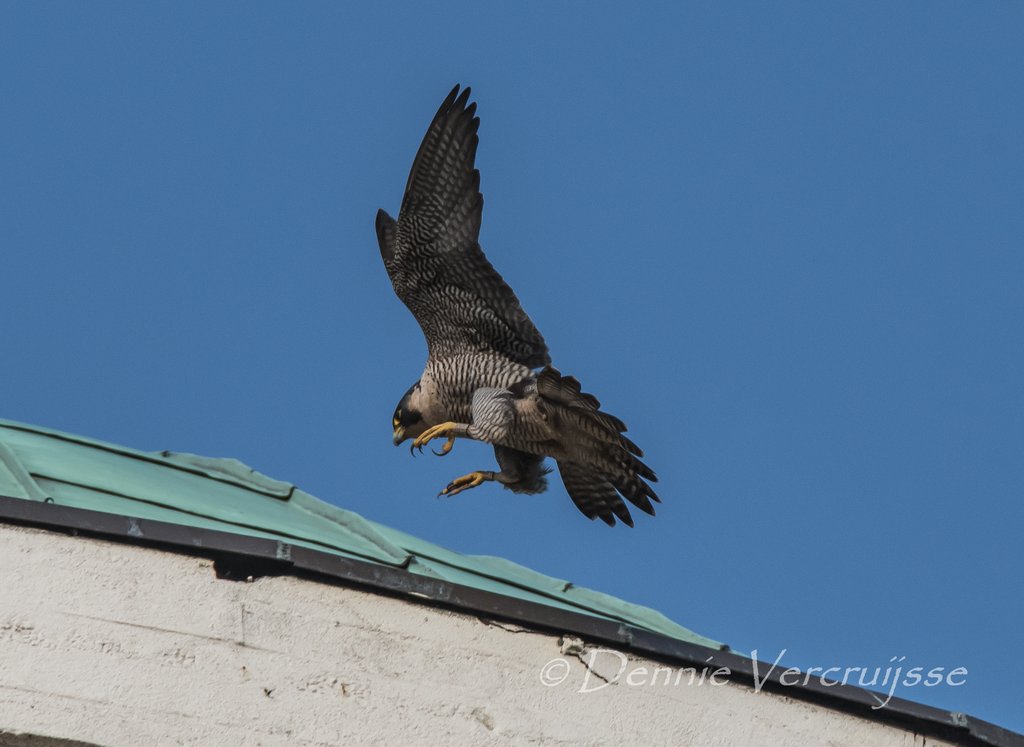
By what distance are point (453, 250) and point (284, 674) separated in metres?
5.15

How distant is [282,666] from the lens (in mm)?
5375

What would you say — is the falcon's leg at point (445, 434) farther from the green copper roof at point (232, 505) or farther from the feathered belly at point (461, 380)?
the green copper roof at point (232, 505)

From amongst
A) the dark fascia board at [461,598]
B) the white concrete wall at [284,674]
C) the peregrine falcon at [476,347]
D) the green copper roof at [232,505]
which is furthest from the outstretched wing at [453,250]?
A: the white concrete wall at [284,674]

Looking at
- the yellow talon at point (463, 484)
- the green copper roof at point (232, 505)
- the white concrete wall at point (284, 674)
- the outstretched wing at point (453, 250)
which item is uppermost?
the outstretched wing at point (453, 250)

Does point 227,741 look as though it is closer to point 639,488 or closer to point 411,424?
point 639,488

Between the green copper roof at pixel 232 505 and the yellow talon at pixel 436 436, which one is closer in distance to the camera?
the green copper roof at pixel 232 505

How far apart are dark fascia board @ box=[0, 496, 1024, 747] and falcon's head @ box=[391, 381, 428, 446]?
5.31m

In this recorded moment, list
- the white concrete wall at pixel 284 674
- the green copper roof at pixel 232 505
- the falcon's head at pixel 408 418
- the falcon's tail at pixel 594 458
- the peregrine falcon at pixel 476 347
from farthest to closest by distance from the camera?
the falcon's head at pixel 408 418 < the peregrine falcon at pixel 476 347 < the falcon's tail at pixel 594 458 < the green copper roof at pixel 232 505 < the white concrete wall at pixel 284 674

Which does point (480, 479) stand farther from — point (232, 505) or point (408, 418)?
point (232, 505)

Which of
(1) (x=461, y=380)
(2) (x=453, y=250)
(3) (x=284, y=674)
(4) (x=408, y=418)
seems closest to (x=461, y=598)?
(3) (x=284, y=674)

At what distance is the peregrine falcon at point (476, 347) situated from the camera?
9.95 metres

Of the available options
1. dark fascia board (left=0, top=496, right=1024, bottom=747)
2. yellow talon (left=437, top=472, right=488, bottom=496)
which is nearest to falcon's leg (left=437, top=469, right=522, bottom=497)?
yellow talon (left=437, top=472, right=488, bottom=496)

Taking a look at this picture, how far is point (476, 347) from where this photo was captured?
10.5 m

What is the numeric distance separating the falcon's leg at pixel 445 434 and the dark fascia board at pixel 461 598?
470cm
